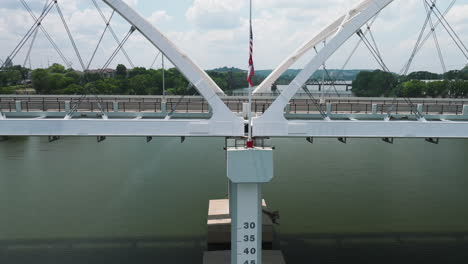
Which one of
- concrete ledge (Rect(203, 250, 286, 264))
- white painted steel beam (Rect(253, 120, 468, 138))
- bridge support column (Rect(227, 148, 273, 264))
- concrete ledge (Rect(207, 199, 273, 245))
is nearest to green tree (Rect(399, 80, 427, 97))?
concrete ledge (Rect(207, 199, 273, 245))

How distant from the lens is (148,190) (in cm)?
2689

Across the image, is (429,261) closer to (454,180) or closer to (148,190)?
(454,180)

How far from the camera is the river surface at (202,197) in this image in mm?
18734

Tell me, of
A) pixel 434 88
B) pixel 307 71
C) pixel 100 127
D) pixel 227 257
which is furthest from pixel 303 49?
pixel 434 88

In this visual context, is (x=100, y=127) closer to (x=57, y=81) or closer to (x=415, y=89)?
(x=57, y=81)

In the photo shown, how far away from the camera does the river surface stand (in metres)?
18.7

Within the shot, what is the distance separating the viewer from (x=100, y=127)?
1193 centimetres

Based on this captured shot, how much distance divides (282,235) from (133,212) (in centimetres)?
897

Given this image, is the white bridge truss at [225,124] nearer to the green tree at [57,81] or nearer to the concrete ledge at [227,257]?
the concrete ledge at [227,257]

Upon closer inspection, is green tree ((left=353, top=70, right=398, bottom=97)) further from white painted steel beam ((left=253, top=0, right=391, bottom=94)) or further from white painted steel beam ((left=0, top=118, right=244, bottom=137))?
white painted steel beam ((left=0, top=118, right=244, bottom=137))

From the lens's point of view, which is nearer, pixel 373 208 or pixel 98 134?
pixel 98 134

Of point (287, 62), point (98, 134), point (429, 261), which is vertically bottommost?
point (429, 261)

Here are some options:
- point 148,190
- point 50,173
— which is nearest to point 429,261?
point 148,190

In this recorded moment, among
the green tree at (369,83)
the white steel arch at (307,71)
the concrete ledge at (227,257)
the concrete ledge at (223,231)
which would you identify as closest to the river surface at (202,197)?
the concrete ledge at (223,231)
